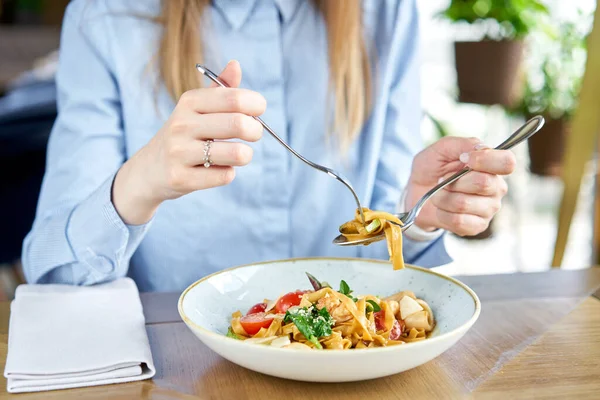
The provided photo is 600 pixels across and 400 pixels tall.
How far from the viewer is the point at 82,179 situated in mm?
1384

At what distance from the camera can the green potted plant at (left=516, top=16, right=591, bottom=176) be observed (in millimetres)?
3156

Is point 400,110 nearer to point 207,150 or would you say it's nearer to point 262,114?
point 262,114

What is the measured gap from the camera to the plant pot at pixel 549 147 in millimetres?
3133

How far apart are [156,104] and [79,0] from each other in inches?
11.6

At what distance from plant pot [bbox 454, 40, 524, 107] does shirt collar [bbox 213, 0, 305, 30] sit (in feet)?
4.81

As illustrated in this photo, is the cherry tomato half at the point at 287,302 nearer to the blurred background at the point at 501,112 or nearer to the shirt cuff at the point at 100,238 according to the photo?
the shirt cuff at the point at 100,238

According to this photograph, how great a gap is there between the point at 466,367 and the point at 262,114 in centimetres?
70

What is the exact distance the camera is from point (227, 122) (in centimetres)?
90

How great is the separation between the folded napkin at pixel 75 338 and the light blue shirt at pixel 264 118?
0.39m

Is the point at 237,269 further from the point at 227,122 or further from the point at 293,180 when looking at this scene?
the point at 293,180

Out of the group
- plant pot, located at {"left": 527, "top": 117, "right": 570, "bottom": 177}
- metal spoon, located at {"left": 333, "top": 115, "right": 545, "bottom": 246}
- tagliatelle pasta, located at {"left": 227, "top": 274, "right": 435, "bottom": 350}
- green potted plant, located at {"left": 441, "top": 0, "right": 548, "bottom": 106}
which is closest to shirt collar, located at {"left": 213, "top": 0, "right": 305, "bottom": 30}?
metal spoon, located at {"left": 333, "top": 115, "right": 545, "bottom": 246}

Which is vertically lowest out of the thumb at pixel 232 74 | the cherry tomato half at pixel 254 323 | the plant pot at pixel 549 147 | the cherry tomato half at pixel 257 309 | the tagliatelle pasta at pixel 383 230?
the plant pot at pixel 549 147

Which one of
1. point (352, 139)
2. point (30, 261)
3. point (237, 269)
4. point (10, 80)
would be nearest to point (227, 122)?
point (237, 269)

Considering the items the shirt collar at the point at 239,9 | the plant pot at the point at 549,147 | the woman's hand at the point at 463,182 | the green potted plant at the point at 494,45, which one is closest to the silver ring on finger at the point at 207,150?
the woman's hand at the point at 463,182
